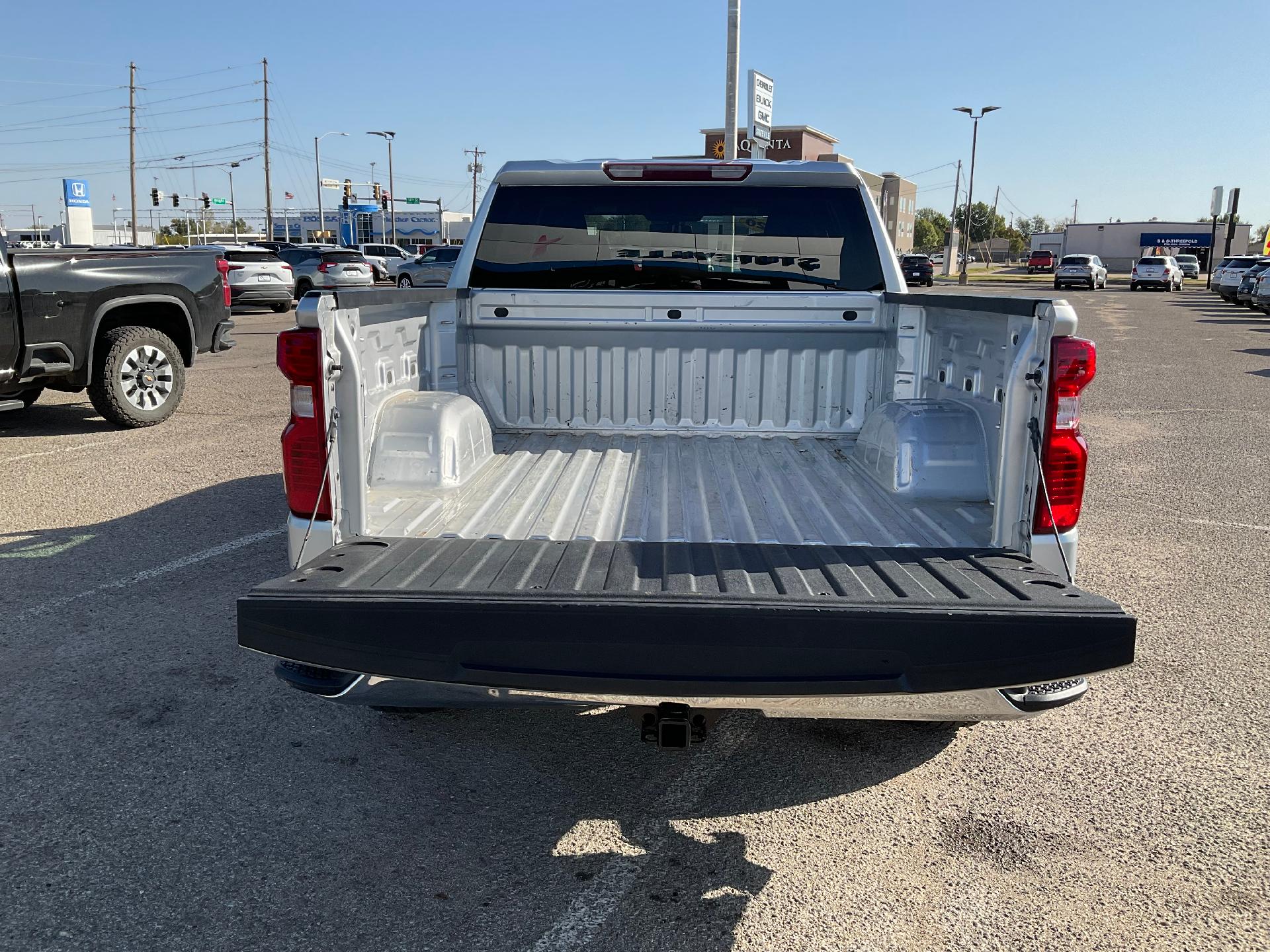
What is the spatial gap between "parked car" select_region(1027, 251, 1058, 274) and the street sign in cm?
6432

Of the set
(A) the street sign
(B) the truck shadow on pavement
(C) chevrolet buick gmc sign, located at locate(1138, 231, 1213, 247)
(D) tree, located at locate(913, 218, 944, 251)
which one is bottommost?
(B) the truck shadow on pavement

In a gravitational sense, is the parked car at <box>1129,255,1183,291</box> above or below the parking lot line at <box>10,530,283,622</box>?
above

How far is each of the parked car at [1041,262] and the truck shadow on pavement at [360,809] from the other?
265 ft

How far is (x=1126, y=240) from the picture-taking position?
9756 centimetres

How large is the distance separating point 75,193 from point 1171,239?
298 feet

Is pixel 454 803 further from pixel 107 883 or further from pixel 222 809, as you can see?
pixel 107 883

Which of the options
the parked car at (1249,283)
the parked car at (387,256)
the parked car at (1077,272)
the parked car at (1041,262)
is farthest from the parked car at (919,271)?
the parked car at (1041,262)

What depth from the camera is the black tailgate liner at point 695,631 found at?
2.49 metres

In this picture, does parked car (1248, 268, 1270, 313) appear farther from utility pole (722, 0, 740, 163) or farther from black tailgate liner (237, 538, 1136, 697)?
black tailgate liner (237, 538, 1136, 697)

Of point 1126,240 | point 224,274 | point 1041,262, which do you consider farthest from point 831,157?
point 224,274

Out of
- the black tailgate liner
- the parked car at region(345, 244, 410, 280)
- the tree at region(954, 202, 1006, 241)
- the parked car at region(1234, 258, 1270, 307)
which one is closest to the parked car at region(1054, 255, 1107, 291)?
the parked car at region(1234, 258, 1270, 307)

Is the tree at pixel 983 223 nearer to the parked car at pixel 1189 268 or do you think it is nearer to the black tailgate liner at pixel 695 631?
the parked car at pixel 1189 268

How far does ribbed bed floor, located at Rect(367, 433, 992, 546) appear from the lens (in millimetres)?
3441

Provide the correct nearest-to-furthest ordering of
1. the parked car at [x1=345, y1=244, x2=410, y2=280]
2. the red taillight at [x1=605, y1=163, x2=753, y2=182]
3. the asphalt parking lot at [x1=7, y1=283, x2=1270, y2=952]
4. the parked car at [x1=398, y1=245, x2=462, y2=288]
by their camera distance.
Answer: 1. the asphalt parking lot at [x1=7, y1=283, x2=1270, y2=952]
2. the red taillight at [x1=605, y1=163, x2=753, y2=182]
3. the parked car at [x1=398, y1=245, x2=462, y2=288]
4. the parked car at [x1=345, y1=244, x2=410, y2=280]
